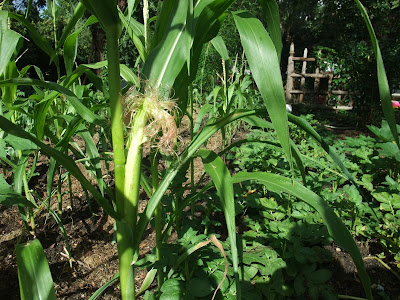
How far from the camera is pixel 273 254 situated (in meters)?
0.90

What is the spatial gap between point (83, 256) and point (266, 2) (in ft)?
3.92

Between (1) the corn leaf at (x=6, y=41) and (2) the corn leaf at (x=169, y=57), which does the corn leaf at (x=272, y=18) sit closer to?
(2) the corn leaf at (x=169, y=57)

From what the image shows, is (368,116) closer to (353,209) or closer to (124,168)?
(353,209)

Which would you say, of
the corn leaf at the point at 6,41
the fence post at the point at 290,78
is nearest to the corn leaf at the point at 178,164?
the corn leaf at the point at 6,41

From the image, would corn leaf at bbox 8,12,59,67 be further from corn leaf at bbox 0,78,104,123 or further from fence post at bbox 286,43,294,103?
fence post at bbox 286,43,294,103

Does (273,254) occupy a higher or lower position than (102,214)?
higher

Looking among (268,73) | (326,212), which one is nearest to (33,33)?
(268,73)

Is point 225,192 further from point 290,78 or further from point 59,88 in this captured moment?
point 290,78

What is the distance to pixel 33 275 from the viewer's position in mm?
386

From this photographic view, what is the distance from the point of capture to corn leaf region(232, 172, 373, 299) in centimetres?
44

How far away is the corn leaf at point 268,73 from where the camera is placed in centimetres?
39

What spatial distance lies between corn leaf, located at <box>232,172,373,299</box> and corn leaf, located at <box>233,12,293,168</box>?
0.41 feet

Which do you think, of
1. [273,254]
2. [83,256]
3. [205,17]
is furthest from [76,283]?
[205,17]

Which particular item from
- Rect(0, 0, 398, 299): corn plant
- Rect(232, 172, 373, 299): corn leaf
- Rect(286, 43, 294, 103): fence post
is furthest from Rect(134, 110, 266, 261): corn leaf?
Rect(286, 43, 294, 103): fence post
